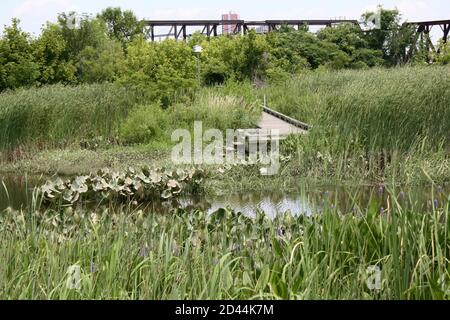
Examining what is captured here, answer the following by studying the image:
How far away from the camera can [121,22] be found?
30.5m

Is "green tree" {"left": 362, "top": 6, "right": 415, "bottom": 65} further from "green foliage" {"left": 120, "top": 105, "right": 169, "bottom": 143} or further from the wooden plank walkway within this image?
"green foliage" {"left": 120, "top": 105, "right": 169, "bottom": 143}

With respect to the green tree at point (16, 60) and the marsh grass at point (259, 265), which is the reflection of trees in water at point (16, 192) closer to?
the marsh grass at point (259, 265)

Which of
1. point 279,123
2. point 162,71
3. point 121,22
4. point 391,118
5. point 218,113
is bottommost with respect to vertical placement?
point 279,123

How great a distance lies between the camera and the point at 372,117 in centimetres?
958

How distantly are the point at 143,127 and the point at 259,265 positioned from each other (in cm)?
1014

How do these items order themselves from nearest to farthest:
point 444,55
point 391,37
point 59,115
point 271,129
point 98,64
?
point 271,129 → point 59,115 → point 98,64 → point 444,55 → point 391,37

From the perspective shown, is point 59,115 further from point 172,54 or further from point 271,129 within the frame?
point 172,54

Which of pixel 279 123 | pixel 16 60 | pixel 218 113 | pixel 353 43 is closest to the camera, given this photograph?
pixel 218 113

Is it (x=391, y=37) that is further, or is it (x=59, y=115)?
(x=391, y=37)

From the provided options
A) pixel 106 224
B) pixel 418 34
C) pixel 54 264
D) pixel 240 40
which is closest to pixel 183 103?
pixel 240 40

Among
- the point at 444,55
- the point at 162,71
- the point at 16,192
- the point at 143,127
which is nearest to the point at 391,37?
the point at 444,55

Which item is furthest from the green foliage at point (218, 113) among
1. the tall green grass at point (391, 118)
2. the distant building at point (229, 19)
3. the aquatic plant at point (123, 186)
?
the distant building at point (229, 19)

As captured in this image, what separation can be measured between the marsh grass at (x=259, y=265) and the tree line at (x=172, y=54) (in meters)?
12.4
